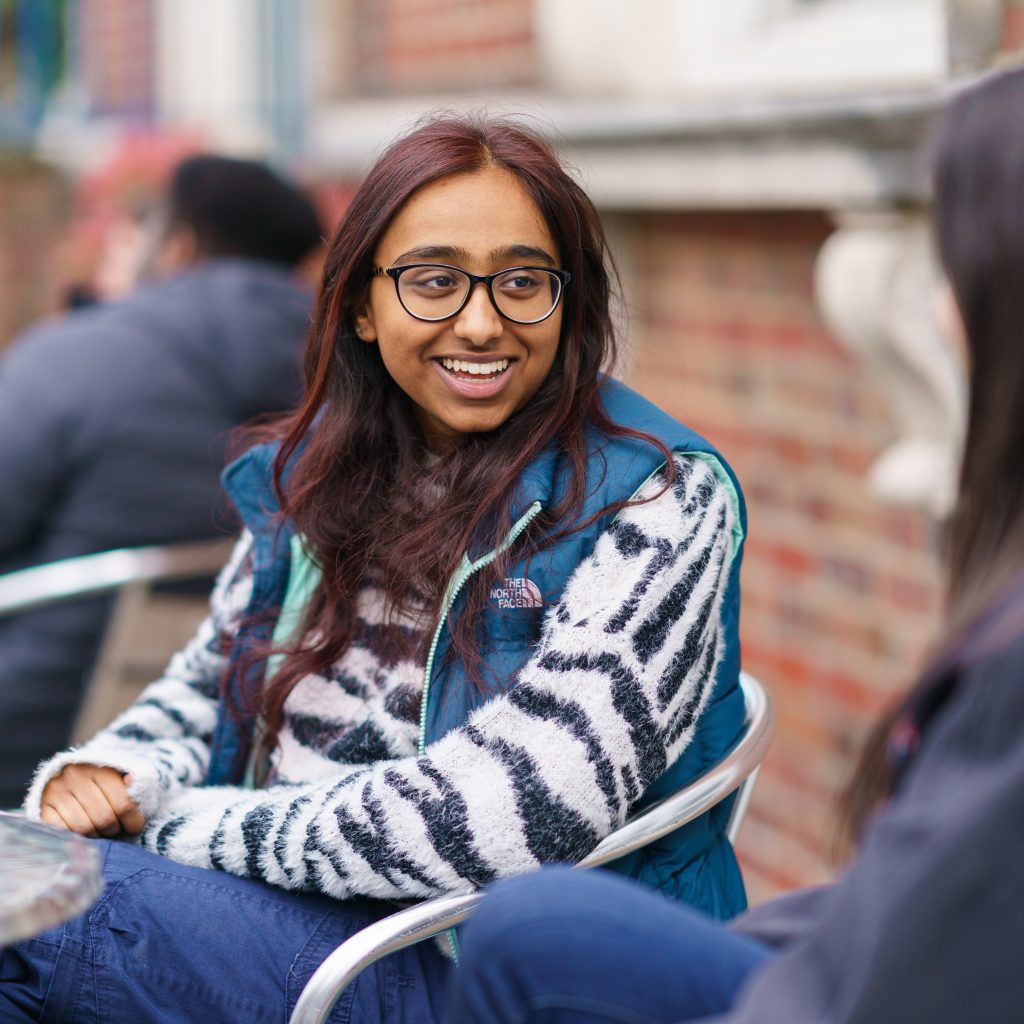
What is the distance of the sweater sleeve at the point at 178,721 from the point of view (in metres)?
2.08

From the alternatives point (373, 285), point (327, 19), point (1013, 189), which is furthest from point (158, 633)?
point (327, 19)

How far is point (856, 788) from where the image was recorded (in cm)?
137

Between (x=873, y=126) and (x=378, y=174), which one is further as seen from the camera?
(x=873, y=126)

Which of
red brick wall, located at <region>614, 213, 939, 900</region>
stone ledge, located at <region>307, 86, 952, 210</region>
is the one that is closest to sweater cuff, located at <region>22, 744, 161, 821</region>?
stone ledge, located at <region>307, 86, 952, 210</region>

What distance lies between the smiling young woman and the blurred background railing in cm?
38

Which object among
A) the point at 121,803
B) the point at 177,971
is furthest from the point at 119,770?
the point at 177,971

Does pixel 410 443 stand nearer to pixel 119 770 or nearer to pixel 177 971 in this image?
pixel 119 770

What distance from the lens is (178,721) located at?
2271mm

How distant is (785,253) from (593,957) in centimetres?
267

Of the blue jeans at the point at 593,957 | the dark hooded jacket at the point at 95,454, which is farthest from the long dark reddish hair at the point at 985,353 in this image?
the dark hooded jacket at the point at 95,454

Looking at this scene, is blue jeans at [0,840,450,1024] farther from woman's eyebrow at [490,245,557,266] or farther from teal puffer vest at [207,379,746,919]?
woman's eyebrow at [490,245,557,266]

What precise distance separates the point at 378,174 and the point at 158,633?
1.48 meters

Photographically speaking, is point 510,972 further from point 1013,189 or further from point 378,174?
point 378,174

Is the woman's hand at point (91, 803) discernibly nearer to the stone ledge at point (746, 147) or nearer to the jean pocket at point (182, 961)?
the jean pocket at point (182, 961)
